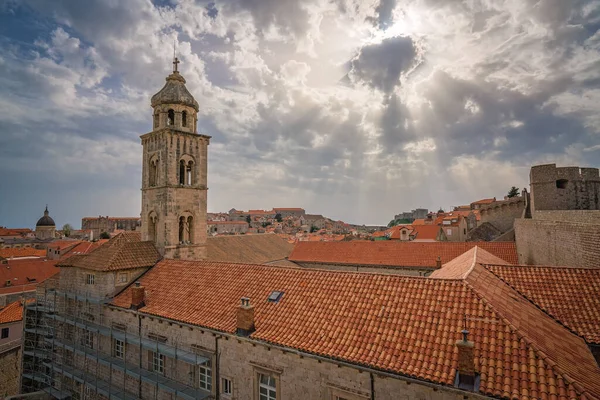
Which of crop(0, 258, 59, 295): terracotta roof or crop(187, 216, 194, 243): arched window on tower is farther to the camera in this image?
crop(0, 258, 59, 295): terracotta roof

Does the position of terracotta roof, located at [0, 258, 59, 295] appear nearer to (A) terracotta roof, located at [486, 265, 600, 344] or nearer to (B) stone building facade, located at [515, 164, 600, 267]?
(A) terracotta roof, located at [486, 265, 600, 344]

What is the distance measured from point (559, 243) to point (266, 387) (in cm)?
1559

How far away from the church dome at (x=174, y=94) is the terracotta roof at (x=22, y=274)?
28.8m

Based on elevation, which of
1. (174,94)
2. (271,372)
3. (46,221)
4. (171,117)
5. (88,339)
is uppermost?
(174,94)

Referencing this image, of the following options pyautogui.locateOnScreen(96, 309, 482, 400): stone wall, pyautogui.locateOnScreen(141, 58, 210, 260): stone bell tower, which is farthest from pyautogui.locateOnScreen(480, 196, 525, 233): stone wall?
pyautogui.locateOnScreen(96, 309, 482, 400): stone wall

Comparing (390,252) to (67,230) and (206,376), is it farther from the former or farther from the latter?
(67,230)

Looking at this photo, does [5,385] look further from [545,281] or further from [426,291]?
[545,281]

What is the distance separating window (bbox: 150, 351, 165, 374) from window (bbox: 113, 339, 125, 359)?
2216 millimetres

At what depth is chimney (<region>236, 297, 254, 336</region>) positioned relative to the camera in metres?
10.0

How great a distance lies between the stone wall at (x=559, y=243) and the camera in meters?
12.6

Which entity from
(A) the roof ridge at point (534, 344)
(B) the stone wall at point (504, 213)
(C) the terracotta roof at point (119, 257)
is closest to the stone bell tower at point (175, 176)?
(C) the terracotta roof at point (119, 257)

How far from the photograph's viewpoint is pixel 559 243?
1554cm

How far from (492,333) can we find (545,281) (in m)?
5.61

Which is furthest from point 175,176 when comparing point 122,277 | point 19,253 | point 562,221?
point 19,253
